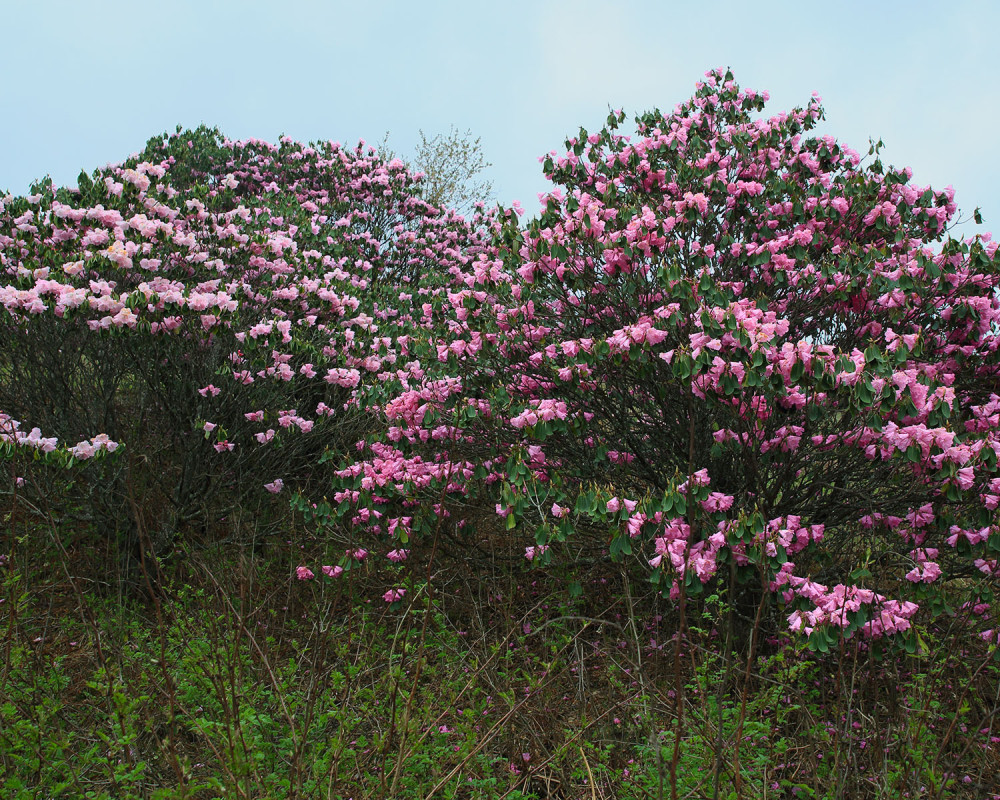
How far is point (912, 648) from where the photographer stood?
353 cm

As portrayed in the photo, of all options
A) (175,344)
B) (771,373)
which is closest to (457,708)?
(771,373)

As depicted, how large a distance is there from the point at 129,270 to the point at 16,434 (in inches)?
73.1

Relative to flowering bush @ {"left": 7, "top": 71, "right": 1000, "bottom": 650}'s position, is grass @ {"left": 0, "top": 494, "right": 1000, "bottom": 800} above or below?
below

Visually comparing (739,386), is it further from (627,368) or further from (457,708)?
(457,708)

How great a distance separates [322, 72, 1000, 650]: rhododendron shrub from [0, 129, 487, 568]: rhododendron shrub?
4.97 feet

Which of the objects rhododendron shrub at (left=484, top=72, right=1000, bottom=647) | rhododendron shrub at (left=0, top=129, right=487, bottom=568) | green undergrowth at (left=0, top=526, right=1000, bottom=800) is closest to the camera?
green undergrowth at (left=0, top=526, right=1000, bottom=800)

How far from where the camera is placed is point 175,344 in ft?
20.6

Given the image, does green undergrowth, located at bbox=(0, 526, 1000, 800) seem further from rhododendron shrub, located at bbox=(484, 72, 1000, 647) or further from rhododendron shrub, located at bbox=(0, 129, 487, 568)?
rhododendron shrub, located at bbox=(0, 129, 487, 568)

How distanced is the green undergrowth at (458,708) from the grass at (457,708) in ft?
0.07

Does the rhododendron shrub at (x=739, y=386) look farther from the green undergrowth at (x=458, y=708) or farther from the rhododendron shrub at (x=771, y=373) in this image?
the green undergrowth at (x=458, y=708)

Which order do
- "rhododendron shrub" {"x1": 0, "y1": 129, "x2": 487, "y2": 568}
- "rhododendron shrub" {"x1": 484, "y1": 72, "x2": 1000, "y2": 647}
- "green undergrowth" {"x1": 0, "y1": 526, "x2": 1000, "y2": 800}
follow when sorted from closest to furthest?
1. "green undergrowth" {"x1": 0, "y1": 526, "x2": 1000, "y2": 800}
2. "rhododendron shrub" {"x1": 484, "y1": 72, "x2": 1000, "y2": 647}
3. "rhododendron shrub" {"x1": 0, "y1": 129, "x2": 487, "y2": 568}

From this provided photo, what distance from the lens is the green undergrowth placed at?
2.60 metres

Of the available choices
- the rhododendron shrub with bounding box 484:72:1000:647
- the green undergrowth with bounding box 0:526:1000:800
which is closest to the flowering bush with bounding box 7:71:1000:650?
the rhododendron shrub with bounding box 484:72:1000:647

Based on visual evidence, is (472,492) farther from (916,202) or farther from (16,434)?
(916,202)
